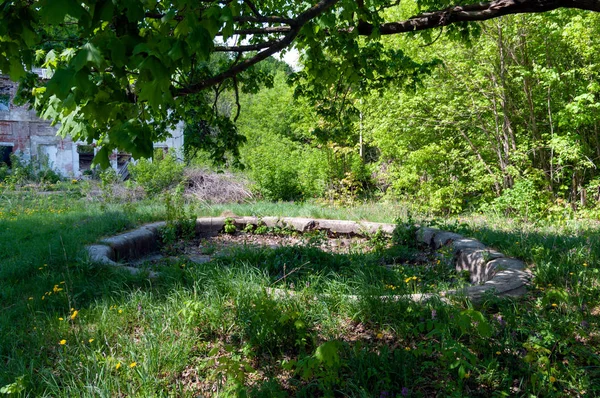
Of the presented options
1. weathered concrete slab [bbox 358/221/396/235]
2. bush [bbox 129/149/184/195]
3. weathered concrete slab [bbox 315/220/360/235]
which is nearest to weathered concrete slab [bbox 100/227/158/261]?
weathered concrete slab [bbox 315/220/360/235]

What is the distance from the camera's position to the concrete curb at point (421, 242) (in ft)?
11.1

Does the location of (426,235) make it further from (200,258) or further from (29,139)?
(29,139)

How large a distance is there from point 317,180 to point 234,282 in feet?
34.7

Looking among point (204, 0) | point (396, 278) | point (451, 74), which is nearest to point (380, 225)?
point (396, 278)

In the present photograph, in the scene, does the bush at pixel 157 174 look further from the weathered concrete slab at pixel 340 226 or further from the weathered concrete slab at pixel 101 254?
the weathered concrete slab at pixel 101 254

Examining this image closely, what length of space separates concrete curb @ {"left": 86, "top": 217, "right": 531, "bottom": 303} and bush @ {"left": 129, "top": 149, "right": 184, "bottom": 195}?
5581 millimetres

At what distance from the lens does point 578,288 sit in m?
3.21

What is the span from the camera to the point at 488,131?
39.1 ft

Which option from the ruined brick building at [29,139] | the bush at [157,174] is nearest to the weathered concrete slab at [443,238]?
the bush at [157,174]

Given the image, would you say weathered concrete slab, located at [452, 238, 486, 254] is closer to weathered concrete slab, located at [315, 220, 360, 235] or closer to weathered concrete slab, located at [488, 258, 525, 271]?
weathered concrete slab, located at [488, 258, 525, 271]

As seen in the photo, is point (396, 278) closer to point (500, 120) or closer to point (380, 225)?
point (380, 225)

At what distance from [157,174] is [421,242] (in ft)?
30.4

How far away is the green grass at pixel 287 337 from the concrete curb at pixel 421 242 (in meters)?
0.16

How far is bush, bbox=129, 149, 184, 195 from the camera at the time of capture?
1256cm
